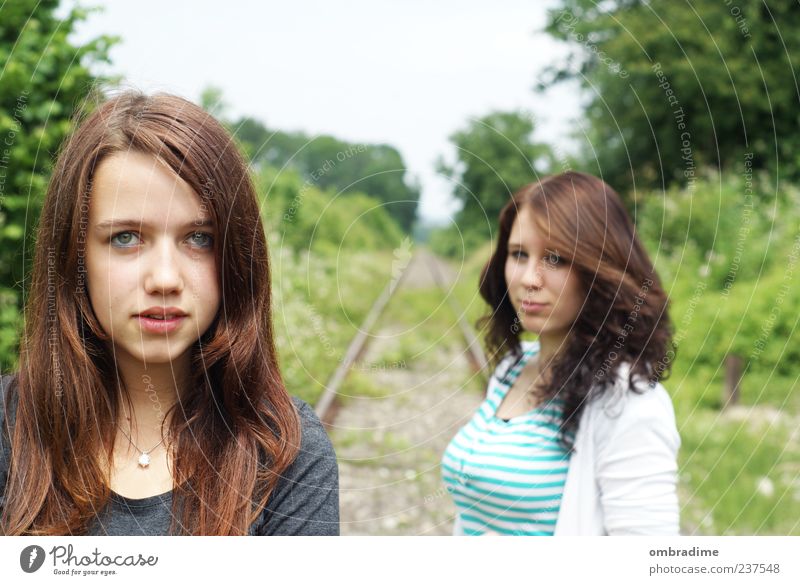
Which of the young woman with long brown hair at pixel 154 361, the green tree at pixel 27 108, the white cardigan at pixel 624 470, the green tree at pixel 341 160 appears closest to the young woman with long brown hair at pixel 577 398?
the white cardigan at pixel 624 470

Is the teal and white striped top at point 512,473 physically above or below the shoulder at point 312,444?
below

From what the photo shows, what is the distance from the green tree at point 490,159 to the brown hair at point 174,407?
0.90 meters

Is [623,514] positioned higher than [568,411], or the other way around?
[568,411]

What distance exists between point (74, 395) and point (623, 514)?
1113 mm

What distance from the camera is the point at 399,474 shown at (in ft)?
13.1

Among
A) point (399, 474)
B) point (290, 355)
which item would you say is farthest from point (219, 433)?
point (290, 355)

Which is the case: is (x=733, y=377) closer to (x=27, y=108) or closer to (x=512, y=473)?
(x=512, y=473)

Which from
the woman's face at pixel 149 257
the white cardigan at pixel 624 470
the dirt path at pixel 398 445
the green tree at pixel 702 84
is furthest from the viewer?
the green tree at pixel 702 84

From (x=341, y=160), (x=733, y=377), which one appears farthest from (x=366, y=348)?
(x=341, y=160)

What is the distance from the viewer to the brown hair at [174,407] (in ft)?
4.07

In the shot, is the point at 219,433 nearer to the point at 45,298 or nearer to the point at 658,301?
the point at 45,298

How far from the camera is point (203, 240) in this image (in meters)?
1.25

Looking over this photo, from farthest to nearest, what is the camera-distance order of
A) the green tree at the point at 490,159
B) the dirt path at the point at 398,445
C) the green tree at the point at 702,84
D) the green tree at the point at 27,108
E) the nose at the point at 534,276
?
the green tree at the point at 702,84, the dirt path at the point at 398,445, the green tree at the point at 27,108, the green tree at the point at 490,159, the nose at the point at 534,276

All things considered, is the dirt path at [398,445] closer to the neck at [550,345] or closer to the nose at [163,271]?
the neck at [550,345]
